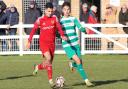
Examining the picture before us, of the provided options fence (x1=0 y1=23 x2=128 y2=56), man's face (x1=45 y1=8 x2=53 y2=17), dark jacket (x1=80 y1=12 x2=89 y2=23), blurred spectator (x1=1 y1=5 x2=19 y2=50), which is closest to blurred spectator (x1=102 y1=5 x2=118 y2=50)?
fence (x1=0 y1=23 x2=128 y2=56)

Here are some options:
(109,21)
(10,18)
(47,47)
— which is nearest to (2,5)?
(10,18)

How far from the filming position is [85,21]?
23.9 meters

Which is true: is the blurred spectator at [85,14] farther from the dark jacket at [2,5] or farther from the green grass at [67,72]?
the dark jacket at [2,5]

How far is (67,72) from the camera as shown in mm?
17141

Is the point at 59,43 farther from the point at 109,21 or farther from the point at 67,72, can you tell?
the point at 67,72

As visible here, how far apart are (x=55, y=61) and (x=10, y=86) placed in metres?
6.77

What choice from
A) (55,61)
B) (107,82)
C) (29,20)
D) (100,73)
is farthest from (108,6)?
(107,82)

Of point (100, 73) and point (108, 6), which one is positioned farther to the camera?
point (108, 6)

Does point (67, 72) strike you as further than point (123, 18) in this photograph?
No

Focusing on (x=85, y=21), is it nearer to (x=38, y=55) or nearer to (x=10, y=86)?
Result: (x=38, y=55)

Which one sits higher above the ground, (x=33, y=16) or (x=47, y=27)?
(x=33, y=16)

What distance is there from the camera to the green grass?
555 inches

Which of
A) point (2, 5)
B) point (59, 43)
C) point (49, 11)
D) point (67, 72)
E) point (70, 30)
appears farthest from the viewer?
point (2, 5)

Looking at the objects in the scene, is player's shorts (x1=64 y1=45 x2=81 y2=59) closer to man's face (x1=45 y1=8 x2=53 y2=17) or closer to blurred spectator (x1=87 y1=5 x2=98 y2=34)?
man's face (x1=45 y1=8 x2=53 y2=17)
